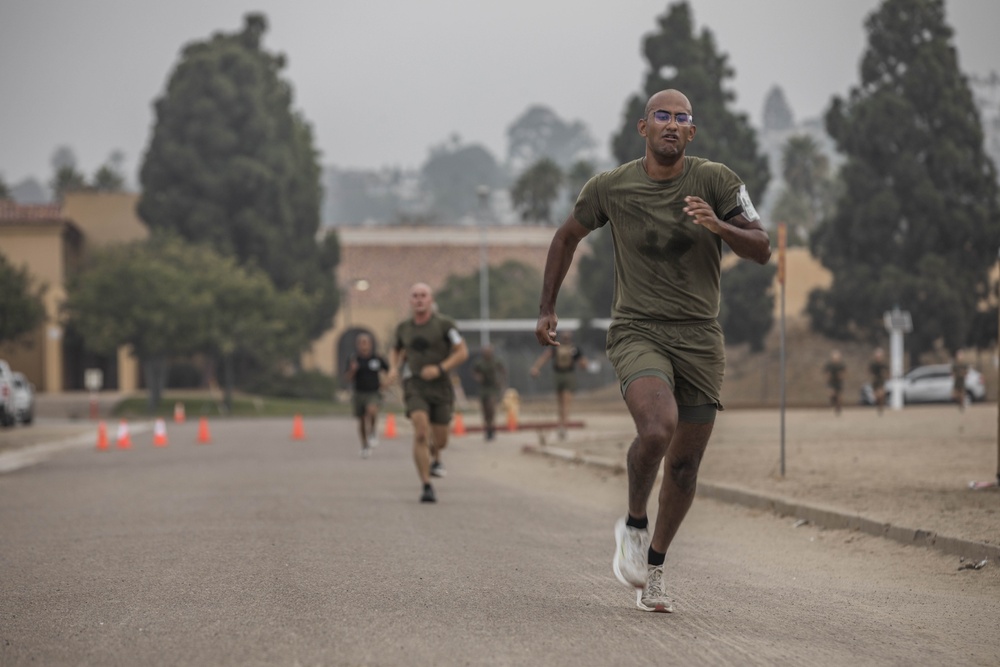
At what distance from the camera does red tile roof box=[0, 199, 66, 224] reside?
220 ft

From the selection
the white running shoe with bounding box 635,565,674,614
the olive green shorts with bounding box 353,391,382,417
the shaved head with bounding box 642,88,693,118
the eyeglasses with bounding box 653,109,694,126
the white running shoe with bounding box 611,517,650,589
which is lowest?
the white running shoe with bounding box 635,565,674,614

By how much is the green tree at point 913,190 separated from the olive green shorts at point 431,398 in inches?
→ 1472

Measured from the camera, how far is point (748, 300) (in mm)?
54688

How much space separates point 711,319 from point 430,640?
1.98 m

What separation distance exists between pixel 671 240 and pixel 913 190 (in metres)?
45.6

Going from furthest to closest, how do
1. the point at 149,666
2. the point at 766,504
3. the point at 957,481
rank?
the point at 957,481
the point at 766,504
the point at 149,666

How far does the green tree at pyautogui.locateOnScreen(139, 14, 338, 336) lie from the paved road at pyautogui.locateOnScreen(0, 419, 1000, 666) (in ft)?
162

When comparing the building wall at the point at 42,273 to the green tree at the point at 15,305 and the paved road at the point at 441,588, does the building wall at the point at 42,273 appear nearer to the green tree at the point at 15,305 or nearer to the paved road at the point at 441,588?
the green tree at the point at 15,305

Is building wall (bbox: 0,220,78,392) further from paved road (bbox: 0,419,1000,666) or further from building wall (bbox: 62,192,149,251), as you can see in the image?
paved road (bbox: 0,419,1000,666)

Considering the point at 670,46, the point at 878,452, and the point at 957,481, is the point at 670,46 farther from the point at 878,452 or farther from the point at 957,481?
the point at 957,481

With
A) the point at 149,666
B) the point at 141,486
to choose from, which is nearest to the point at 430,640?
the point at 149,666

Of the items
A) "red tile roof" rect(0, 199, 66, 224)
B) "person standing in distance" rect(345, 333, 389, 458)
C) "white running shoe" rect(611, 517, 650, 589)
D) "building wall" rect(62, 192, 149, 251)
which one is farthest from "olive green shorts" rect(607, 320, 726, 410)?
"building wall" rect(62, 192, 149, 251)

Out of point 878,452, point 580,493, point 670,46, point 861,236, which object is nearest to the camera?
point 580,493

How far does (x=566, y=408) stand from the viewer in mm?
24453
